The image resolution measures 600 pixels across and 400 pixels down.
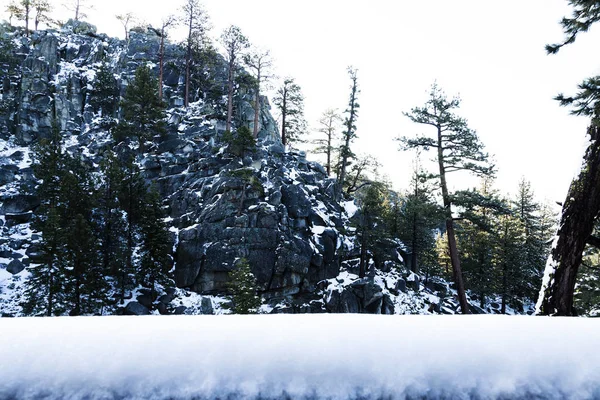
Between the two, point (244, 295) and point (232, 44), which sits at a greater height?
point (232, 44)

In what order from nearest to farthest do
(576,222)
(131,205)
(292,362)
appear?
(292,362)
(576,222)
(131,205)

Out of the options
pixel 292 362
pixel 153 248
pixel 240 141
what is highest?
pixel 240 141

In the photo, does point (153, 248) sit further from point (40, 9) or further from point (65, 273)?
point (40, 9)

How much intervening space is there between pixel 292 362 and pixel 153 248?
1844 cm

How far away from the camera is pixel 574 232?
4.23 metres

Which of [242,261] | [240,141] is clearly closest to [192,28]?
[240,141]

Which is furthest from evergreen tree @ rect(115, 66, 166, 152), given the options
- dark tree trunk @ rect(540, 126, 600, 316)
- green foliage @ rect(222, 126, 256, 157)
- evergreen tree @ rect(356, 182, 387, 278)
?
dark tree trunk @ rect(540, 126, 600, 316)

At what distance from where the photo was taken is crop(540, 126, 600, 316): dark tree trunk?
13.6 ft

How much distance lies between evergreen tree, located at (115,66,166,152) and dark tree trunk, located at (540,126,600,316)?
85.3ft

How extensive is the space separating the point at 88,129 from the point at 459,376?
3541 centimetres

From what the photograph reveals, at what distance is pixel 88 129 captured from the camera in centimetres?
2808

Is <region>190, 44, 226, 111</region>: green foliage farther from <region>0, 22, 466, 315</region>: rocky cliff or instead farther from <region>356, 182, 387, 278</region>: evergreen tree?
<region>356, 182, 387, 278</region>: evergreen tree

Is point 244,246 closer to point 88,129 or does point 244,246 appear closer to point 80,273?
point 80,273

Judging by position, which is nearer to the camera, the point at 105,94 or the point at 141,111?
the point at 141,111
